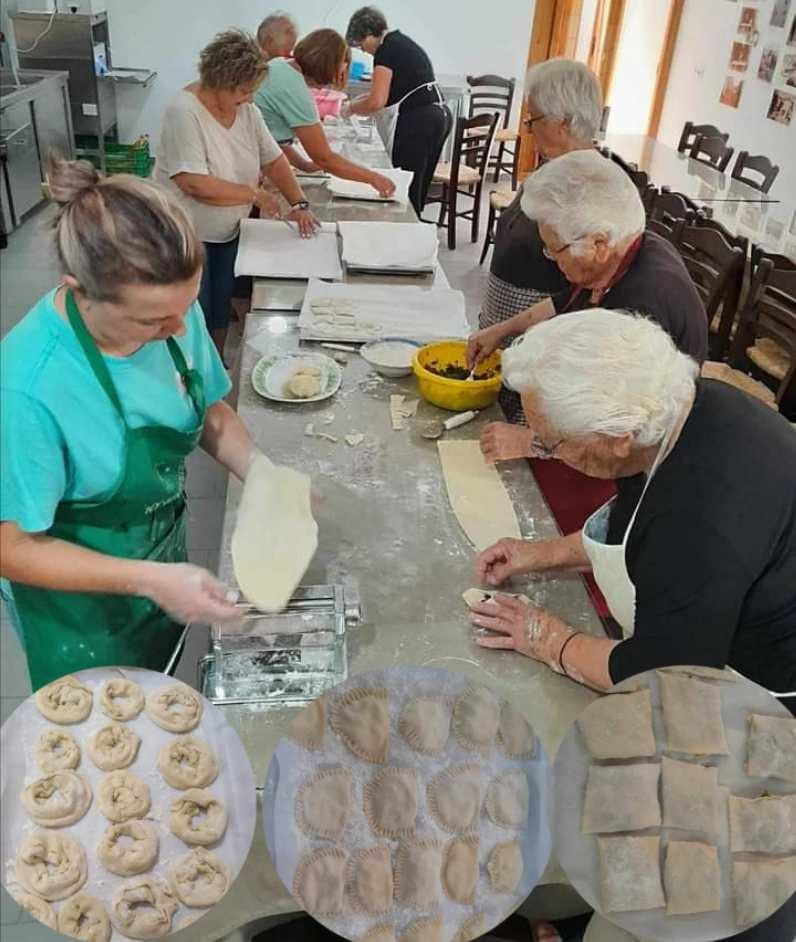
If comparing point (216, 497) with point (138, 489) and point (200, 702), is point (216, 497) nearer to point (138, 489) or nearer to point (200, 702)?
point (138, 489)

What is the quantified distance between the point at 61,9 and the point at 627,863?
7.38 m

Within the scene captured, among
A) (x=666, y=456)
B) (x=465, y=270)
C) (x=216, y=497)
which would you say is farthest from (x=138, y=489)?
(x=465, y=270)

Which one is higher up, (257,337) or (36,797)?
(36,797)

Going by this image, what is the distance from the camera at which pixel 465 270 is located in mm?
5652

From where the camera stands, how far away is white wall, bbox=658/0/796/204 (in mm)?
5320

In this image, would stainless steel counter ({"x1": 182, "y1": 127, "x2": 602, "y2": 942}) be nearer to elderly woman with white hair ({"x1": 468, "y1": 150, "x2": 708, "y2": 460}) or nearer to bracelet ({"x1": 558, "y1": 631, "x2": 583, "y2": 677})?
bracelet ({"x1": 558, "y1": 631, "x2": 583, "y2": 677})

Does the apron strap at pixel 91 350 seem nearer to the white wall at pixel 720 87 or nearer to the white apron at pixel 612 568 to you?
the white apron at pixel 612 568

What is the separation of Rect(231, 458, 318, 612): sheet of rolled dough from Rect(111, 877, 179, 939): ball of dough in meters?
0.33

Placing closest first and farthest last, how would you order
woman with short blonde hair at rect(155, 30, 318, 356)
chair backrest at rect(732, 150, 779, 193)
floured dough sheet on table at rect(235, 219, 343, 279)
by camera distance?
woman with short blonde hair at rect(155, 30, 318, 356) → floured dough sheet on table at rect(235, 219, 343, 279) → chair backrest at rect(732, 150, 779, 193)

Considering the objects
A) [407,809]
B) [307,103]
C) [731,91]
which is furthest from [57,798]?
[731,91]

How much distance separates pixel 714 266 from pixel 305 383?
2.32 m

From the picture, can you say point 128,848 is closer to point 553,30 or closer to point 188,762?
point 188,762

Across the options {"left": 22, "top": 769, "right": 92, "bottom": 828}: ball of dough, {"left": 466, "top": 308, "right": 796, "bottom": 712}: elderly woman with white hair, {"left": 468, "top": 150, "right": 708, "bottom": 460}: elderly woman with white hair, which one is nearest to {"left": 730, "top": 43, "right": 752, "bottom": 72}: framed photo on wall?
{"left": 468, "top": 150, "right": 708, "bottom": 460}: elderly woman with white hair

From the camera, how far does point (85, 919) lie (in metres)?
0.68
